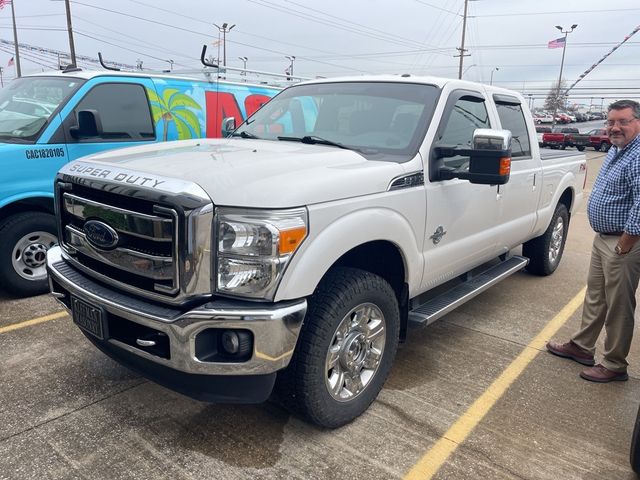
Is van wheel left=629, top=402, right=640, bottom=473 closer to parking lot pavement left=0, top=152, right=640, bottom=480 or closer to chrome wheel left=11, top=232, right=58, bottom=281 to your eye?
parking lot pavement left=0, top=152, right=640, bottom=480

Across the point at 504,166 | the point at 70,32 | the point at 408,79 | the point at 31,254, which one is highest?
the point at 70,32

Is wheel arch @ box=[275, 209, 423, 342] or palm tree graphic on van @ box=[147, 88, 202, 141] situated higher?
palm tree graphic on van @ box=[147, 88, 202, 141]

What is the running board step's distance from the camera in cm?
356

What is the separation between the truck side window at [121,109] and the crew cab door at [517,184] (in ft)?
11.5

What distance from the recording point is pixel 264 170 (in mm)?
2703

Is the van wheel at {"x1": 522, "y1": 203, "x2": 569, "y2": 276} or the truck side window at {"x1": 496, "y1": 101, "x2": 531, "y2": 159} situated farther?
the van wheel at {"x1": 522, "y1": 203, "x2": 569, "y2": 276}

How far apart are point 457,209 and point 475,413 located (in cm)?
136

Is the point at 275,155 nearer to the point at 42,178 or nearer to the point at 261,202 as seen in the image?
the point at 261,202

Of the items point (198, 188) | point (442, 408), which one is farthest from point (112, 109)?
point (442, 408)

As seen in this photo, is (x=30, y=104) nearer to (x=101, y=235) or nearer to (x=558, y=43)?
(x=101, y=235)

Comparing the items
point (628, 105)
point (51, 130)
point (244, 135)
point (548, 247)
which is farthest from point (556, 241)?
point (51, 130)

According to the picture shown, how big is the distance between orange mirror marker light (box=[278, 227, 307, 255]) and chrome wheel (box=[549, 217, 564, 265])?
445cm

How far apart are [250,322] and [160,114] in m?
4.01

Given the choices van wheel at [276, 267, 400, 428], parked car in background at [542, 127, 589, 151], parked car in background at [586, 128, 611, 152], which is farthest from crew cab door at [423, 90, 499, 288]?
parked car in background at [542, 127, 589, 151]
